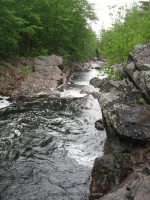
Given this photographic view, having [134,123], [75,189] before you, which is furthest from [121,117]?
[75,189]

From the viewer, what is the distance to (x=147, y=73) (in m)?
14.8

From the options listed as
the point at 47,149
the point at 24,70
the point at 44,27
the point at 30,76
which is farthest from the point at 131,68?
the point at 44,27

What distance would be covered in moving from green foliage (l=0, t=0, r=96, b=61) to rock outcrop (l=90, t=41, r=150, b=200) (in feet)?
47.5

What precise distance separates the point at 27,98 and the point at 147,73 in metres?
14.4

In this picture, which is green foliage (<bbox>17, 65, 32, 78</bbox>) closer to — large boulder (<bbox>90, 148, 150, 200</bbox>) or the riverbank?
the riverbank

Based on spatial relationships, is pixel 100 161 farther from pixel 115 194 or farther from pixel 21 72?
pixel 21 72

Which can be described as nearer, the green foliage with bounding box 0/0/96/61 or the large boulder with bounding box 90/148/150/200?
the large boulder with bounding box 90/148/150/200

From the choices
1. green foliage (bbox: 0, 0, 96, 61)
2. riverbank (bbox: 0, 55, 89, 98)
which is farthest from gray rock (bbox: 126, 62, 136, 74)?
green foliage (bbox: 0, 0, 96, 61)

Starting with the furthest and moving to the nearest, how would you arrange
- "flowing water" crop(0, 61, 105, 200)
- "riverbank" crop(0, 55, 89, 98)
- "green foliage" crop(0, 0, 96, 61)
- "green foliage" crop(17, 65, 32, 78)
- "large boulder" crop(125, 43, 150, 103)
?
"green foliage" crop(17, 65, 32, 78) → "green foliage" crop(0, 0, 96, 61) → "riverbank" crop(0, 55, 89, 98) → "large boulder" crop(125, 43, 150, 103) → "flowing water" crop(0, 61, 105, 200)

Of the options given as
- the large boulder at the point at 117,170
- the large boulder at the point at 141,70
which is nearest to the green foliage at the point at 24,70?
the large boulder at the point at 141,70

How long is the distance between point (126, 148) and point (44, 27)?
3145cm

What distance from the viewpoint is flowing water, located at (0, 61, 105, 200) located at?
1222 cm

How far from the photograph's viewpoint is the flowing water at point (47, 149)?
12.2m

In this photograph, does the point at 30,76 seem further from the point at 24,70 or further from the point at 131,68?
the point at 131,68
